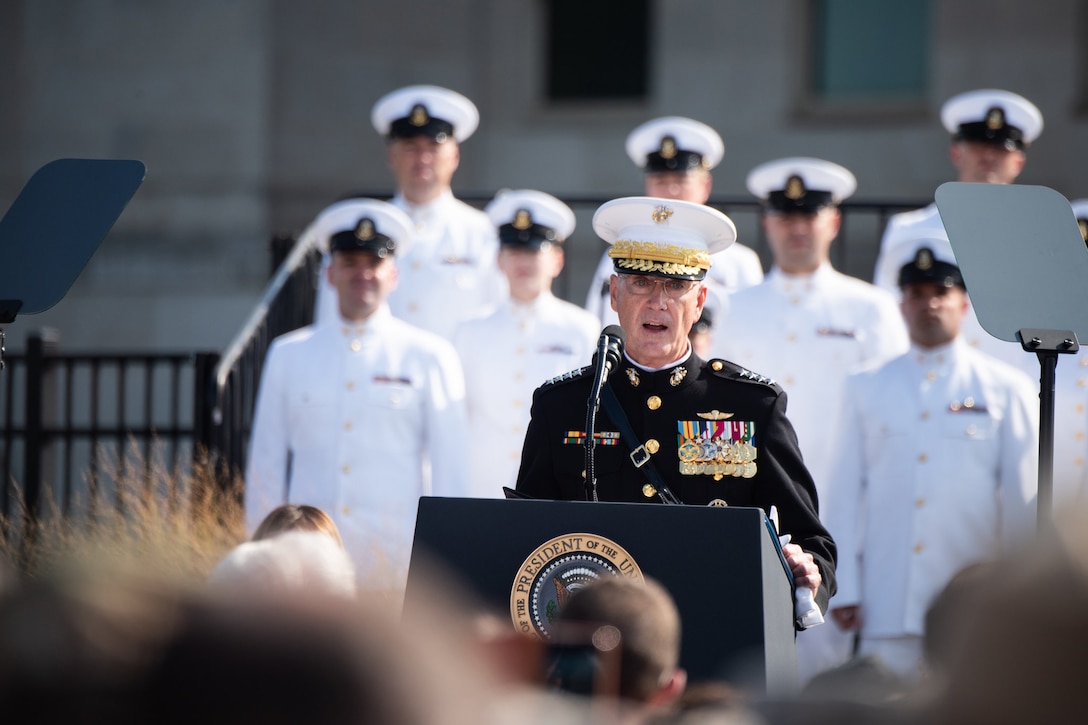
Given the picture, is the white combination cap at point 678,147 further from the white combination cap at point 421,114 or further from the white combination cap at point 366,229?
the white combination cap at point 366,229

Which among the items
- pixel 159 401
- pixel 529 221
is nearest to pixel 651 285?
pixel 529 221

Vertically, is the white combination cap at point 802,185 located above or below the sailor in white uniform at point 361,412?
above

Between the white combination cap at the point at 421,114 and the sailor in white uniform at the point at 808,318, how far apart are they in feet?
5.18

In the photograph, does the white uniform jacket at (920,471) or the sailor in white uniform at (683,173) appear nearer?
the white uniform jacket at (920,471)

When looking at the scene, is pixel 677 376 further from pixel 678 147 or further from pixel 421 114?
pixel 421 114

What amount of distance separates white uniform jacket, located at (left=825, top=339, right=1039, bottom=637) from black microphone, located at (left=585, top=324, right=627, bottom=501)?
8.93 feet

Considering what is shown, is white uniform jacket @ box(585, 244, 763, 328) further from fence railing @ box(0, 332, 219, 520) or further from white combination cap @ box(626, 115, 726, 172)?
fence railing @ box(0, 332, 219, 520)

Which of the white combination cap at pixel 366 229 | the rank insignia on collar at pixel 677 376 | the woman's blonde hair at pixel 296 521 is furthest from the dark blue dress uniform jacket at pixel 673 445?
the white combination cap at pixel 366 229

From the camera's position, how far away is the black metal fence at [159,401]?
7941mm

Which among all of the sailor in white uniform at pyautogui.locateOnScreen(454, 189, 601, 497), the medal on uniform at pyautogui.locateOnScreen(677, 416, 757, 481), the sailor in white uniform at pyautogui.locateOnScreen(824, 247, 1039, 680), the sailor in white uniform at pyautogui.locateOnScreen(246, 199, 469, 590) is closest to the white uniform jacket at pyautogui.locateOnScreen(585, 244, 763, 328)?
the sailor in white uniform at pyautogui.locateOnScreen(454, 189, 601, 497)

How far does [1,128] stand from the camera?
11445 mm

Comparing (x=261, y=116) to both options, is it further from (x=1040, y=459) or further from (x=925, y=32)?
(x=1040, y=459)

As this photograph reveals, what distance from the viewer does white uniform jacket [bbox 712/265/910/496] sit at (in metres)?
6.95

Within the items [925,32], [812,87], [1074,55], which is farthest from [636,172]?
[1074,55]
